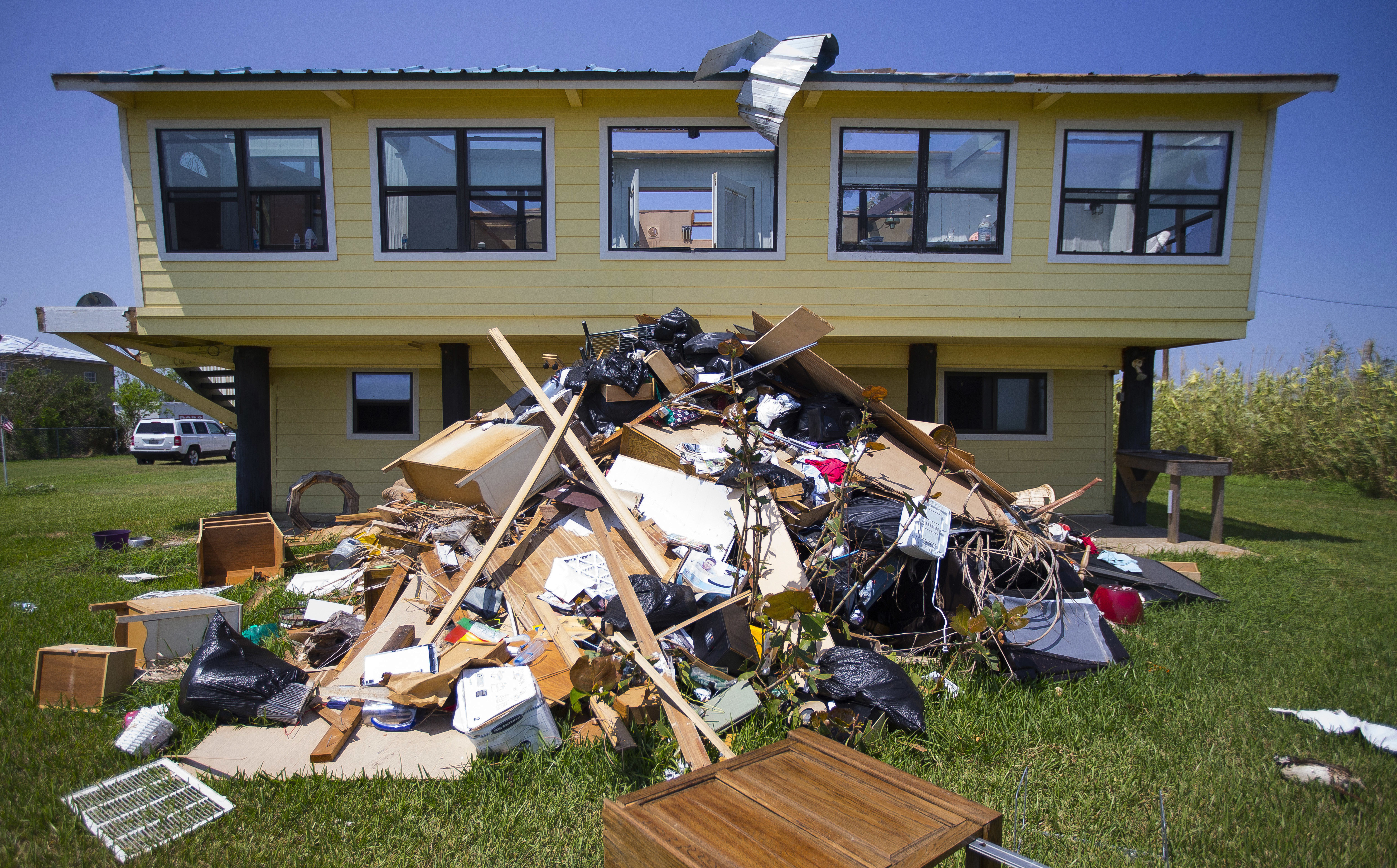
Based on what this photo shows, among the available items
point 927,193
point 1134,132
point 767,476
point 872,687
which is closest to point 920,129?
point 927,193

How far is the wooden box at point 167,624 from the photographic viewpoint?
12.4ft

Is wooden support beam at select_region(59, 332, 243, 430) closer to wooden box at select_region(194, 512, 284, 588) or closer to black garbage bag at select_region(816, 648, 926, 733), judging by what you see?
wooden box at select_region(194, 512, 284, 588)

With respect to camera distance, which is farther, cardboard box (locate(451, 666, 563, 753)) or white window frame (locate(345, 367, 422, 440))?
white window frame (locate(345, 367, 422, 440))

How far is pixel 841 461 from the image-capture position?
4.95 metres

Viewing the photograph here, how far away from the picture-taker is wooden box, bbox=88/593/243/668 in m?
3.77

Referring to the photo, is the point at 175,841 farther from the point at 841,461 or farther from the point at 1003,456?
the point at 1003,456

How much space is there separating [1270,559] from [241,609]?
8.79 meters

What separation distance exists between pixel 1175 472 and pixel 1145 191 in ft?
10.2

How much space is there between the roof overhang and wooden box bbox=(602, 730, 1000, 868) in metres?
6.82

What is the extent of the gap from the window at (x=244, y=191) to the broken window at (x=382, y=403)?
6.92 feet

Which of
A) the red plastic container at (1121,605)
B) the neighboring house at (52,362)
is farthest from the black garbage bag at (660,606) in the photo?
the neighboring house at (52,362)

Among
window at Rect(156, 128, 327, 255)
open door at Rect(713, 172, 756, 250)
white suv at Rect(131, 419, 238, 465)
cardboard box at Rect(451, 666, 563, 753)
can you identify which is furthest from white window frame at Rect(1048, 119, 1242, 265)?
white suv at Rect(131, 419, 238, 465)

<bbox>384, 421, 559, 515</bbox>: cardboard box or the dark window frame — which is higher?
the dark window frame

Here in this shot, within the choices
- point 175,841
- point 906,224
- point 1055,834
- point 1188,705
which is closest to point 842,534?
point 1055,834
